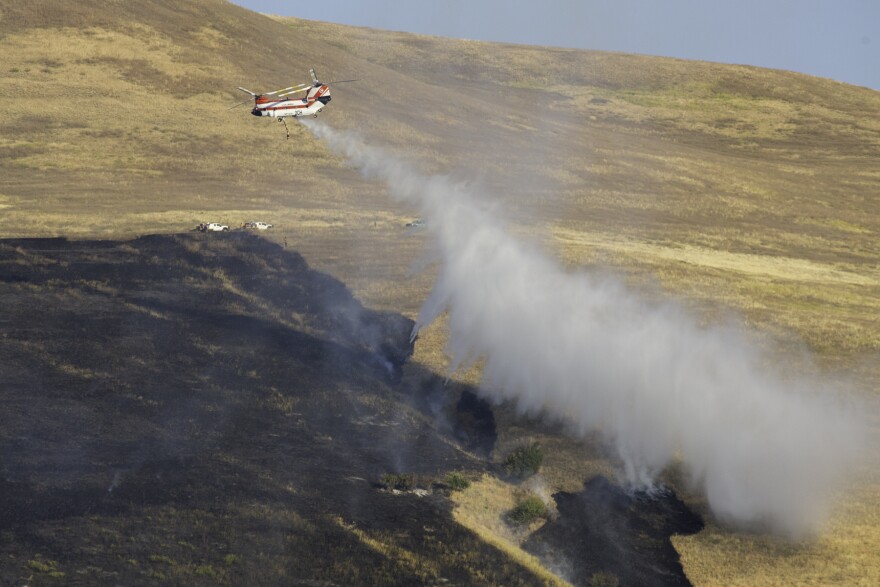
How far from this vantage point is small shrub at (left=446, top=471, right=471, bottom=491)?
36094 millimetres

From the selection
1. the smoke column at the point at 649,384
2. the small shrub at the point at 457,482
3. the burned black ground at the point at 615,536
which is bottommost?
the burned black ground at the point at 615,536

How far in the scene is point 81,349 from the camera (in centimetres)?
4694

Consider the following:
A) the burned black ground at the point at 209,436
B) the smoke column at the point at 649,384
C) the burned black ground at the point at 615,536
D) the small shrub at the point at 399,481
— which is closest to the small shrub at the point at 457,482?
the burned black ground at the point at 209,436

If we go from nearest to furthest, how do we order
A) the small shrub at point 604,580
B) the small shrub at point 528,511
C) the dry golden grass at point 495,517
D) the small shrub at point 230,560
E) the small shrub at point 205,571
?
the small shrub at point 205,571 < the small shrub at point 230,560 < the dry golden grass at point 495,517 < the small shrub at point 604,580 < the small shrub at point 528,511

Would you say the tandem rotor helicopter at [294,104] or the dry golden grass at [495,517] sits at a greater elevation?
the tandem rotor helicopter at [294,104]

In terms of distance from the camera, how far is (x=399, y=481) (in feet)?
117

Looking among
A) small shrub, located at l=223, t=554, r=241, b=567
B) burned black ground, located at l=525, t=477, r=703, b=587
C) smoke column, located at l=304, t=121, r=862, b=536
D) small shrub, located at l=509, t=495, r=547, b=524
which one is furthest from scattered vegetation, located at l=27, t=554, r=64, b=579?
smoke column, located at l=304, t=121, r=862, b=536

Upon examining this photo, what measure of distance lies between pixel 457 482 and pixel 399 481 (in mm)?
2265

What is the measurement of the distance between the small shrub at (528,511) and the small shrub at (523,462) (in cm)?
272

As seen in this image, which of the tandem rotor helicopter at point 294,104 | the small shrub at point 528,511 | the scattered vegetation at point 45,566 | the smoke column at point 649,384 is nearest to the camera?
the scattered vegetation at point 45,566

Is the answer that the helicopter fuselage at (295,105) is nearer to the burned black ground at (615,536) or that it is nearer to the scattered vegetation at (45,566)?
the burned black ground at (615,536)

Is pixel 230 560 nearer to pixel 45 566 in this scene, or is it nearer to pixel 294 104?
pixel 45 566

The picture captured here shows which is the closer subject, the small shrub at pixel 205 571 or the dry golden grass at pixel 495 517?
the small shrub at pixel 205 571

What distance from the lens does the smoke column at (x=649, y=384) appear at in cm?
4038
